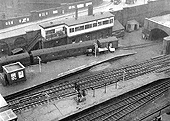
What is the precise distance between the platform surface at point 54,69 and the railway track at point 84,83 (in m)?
2.47

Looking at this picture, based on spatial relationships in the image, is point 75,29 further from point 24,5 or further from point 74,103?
point 24,5

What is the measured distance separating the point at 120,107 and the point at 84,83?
5.30 m

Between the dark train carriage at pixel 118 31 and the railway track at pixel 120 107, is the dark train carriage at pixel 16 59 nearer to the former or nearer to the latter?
the railway track at pixel 120 107

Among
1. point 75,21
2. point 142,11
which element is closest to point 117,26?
point 75,21

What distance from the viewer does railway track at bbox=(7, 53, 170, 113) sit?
26.2m

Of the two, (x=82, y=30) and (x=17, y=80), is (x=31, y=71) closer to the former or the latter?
(x=17, y=80)

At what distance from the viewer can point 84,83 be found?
29141mm

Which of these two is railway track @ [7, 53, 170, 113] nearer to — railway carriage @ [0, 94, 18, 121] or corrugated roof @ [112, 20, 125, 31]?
railway carriage @ [0, 94, 18, 121]

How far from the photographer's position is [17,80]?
30828 millimetres

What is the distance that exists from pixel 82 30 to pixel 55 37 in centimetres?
445

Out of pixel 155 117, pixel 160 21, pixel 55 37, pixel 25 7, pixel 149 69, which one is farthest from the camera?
pixel 25 7

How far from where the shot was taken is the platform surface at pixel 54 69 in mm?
30281

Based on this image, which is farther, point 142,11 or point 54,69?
point 142,11

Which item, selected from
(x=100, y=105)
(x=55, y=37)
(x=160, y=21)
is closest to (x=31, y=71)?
(x=55, y=37)
